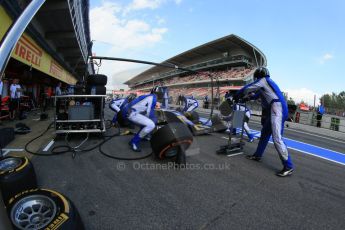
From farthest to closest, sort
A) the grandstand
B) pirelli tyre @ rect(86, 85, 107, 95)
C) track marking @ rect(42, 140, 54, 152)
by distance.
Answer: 1. the grandstand
2. pirelli tyre @ rect(86, 85, 107, 95)
3. track marking @ rect(42, 140, 54, 152)

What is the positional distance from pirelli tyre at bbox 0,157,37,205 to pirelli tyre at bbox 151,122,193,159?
2.03 m

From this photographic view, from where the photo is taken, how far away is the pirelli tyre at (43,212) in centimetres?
163

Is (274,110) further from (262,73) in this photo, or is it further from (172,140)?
(172,140)

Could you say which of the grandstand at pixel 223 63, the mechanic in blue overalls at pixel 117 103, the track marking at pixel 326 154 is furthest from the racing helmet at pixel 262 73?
the grandstand at pixel 223 63

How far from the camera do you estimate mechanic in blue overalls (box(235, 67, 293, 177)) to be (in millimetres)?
3986

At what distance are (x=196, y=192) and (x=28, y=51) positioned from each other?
8442mm

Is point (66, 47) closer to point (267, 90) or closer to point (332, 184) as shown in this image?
point (267, 90)

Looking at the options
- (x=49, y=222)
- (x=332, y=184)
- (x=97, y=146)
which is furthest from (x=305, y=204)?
(x=97, y=146)

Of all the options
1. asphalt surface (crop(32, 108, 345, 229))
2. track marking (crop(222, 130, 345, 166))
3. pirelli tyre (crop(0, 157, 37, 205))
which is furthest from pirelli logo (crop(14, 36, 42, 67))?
track marking (crop(222, 130, 345, 166))

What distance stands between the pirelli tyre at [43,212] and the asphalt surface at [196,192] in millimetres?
504

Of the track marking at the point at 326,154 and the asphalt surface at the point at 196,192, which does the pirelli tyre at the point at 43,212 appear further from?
the track marking at the point at 326,154

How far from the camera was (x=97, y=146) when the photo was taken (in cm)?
528

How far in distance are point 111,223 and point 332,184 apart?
12.0ft

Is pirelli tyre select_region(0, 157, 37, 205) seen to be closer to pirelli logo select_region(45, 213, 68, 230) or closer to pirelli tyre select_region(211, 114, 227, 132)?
pirelli logo select_region(45, 213, 68, 230)
